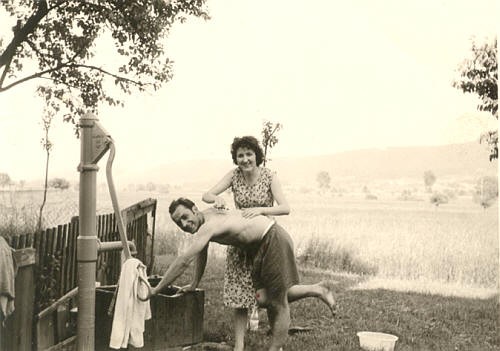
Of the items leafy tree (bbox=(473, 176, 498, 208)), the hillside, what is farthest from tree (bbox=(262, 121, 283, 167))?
leafy tree (bbox=(473, 176, 498, 208))

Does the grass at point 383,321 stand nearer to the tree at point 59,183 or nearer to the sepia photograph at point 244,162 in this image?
the sepia photograph at point 244,162

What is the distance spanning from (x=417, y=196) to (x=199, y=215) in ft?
18.7

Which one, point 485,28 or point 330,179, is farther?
point 330,179

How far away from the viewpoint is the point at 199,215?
301cm

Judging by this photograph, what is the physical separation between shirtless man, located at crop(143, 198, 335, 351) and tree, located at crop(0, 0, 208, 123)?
95.7 inches

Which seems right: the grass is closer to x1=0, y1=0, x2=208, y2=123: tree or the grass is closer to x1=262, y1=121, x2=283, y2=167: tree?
x1=262, y1=121, x2=283, y2=167: tree

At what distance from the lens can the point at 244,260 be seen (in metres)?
3.39

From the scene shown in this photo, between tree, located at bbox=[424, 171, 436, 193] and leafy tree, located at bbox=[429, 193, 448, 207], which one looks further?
tree, located at bbox=[424, 171, 436, 193]

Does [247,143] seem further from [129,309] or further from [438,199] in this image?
[438,199]

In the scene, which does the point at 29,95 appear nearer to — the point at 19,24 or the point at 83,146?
the point at 19,24

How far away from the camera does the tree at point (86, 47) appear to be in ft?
16.4

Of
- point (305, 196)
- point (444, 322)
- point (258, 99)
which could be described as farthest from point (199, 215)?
point (305, 196)

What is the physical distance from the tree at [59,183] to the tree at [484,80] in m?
4.39

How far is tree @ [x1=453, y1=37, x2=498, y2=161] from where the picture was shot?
15.3 ft
